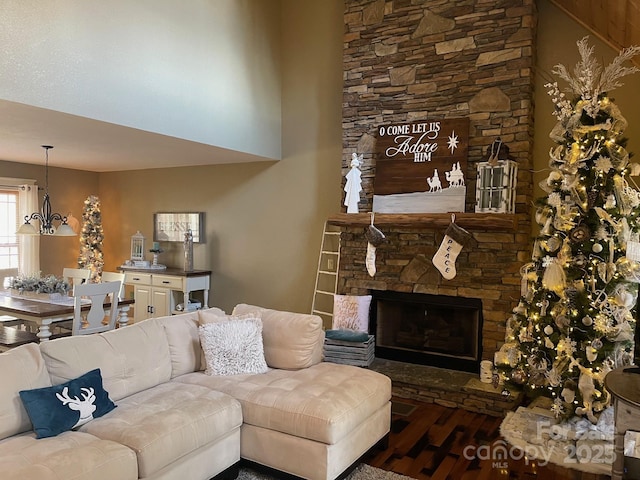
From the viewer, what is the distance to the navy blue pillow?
2336 mm

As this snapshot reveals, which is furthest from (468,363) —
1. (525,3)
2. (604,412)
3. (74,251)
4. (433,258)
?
(74,251)

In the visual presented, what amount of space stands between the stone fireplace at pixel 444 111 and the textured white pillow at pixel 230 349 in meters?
1.83

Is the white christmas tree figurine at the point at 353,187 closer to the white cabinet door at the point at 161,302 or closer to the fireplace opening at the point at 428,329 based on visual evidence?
the fireplace opening at the point at 428,329

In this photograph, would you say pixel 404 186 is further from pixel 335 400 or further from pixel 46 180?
pixel 46 180

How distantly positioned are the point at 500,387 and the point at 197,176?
4.68m

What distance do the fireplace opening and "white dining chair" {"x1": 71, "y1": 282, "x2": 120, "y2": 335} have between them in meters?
2.62

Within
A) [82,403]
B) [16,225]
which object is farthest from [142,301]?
[82,403]

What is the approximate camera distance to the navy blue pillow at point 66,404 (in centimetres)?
234

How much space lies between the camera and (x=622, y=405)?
239 centimetres

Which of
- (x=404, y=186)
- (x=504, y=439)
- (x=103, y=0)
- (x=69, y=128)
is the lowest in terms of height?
(x=504, y=439)

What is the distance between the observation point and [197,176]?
21.5ft

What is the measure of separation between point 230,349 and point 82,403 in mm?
1032

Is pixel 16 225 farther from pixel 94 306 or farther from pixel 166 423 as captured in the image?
pixel 166 423

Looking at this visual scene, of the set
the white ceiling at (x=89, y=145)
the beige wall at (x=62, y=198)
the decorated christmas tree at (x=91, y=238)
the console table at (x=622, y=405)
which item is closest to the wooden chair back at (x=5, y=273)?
the beige wall at (x=62, y=198)
